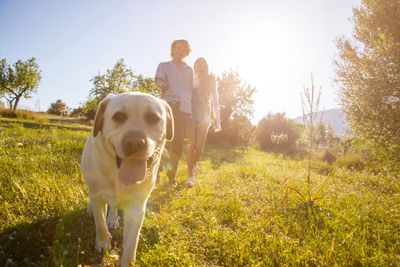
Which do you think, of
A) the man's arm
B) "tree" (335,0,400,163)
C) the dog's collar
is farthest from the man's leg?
"tree" (335,0,400,163)

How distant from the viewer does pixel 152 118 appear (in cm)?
279

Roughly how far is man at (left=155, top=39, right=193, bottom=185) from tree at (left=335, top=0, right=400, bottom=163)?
494cm

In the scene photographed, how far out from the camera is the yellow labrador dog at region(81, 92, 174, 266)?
2.48 m

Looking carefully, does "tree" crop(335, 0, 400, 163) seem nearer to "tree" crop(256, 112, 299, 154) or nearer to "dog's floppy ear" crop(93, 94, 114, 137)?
"dog's floppy ear" crop(93, 94, 114, 137)

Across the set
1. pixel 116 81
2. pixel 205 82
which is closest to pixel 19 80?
pixel 116 81

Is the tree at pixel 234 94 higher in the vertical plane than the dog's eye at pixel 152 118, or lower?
higher

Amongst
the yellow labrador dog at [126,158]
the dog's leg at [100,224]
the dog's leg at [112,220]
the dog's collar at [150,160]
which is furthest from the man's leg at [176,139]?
the dog's leg at [100,224]

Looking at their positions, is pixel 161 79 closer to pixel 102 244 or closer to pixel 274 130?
pixel 102 244

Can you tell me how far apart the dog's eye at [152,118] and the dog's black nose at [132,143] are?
374mm

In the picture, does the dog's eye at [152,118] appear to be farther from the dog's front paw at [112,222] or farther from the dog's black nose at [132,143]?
the dog's front paw at [112,222]

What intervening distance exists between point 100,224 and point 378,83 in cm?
903

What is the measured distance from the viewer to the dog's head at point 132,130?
242 centimetres

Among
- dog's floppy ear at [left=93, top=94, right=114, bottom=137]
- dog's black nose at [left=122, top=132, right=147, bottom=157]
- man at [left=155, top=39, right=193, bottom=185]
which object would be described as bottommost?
dog's black nose at [left=122, top=132, right=147, bottom=157]

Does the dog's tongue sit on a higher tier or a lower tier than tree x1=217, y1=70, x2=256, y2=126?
lower
